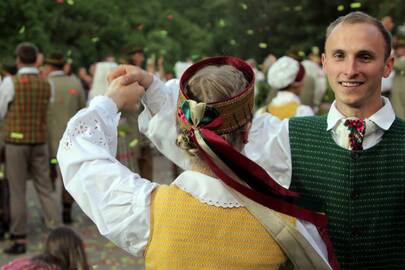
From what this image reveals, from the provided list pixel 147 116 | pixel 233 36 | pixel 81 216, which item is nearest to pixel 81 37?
pixel 233 36

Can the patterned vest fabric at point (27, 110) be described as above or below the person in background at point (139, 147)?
above

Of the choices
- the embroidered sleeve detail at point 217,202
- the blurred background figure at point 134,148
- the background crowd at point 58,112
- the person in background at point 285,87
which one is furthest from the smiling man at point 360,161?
the blurred background figure at point 134,148

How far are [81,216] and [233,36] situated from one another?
15.5 meters

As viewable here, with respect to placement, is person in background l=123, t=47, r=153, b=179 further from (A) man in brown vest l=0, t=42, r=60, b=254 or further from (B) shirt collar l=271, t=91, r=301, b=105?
(B) shirt collar l=271, t=91, r=301, b=105

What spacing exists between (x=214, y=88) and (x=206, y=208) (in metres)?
0.32

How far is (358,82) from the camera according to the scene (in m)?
2.80

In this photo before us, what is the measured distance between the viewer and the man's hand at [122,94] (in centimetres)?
242

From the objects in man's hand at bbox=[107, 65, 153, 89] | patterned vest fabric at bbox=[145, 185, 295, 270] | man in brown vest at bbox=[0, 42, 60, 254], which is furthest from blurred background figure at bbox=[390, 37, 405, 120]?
patterned vest fabric at bbox=[145, 185, 295, 270]

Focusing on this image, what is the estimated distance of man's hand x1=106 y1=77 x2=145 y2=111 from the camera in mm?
2418

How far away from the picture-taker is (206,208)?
225 cm

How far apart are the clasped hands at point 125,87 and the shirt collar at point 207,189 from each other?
30 centimetres

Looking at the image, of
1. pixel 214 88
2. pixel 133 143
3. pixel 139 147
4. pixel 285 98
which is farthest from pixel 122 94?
pixel 139 147

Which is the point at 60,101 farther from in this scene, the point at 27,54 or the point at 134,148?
the point at 27,54

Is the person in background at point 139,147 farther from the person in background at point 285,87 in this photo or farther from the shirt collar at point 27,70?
the person in background at point 285,87
